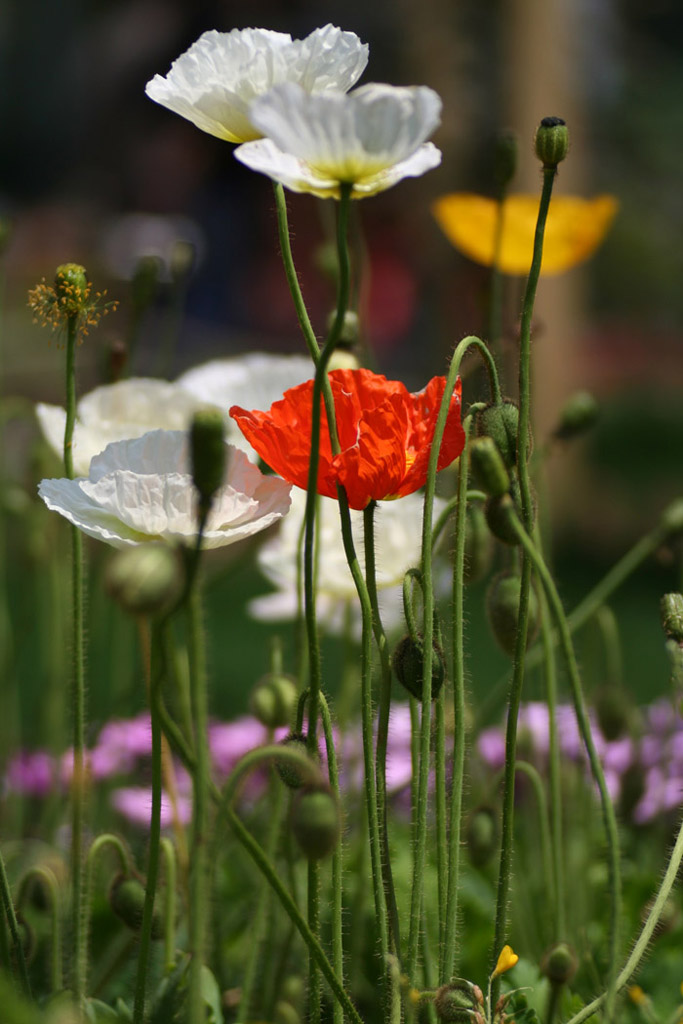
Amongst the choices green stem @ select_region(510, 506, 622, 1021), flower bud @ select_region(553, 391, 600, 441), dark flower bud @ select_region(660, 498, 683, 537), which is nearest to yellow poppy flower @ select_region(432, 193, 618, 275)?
flower bud @ select_region(553, 391, 600, 441)

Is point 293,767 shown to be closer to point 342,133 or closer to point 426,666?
point 426,666

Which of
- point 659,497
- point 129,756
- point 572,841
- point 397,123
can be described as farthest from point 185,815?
point 659,497

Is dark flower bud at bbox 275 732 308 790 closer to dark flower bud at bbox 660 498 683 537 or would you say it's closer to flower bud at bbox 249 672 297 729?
flower bud at bbox 249 672 297 729

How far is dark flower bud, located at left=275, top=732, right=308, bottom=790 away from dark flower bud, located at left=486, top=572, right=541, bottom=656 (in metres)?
0.15

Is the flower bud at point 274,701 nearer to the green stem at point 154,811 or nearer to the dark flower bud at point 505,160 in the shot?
the green stem at point 154,811

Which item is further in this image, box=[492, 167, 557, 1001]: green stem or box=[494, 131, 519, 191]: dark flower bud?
box=[494, 131, 519, 191]: dark flower bud

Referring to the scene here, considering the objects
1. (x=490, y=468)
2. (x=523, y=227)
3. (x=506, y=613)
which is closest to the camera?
(x=490, y=468)

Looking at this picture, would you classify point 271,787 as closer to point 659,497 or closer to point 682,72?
point 659,497

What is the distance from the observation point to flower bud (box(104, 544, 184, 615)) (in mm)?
422

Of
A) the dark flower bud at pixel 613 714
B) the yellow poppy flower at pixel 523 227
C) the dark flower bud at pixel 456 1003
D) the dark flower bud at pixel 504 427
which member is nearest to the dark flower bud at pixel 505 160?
the yellow poppy flower at pixel 523 227

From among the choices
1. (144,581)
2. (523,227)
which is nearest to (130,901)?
(144,581)

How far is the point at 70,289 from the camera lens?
0.60 meters

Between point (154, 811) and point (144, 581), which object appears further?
point (154, 811)

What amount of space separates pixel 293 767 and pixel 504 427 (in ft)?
0.58
